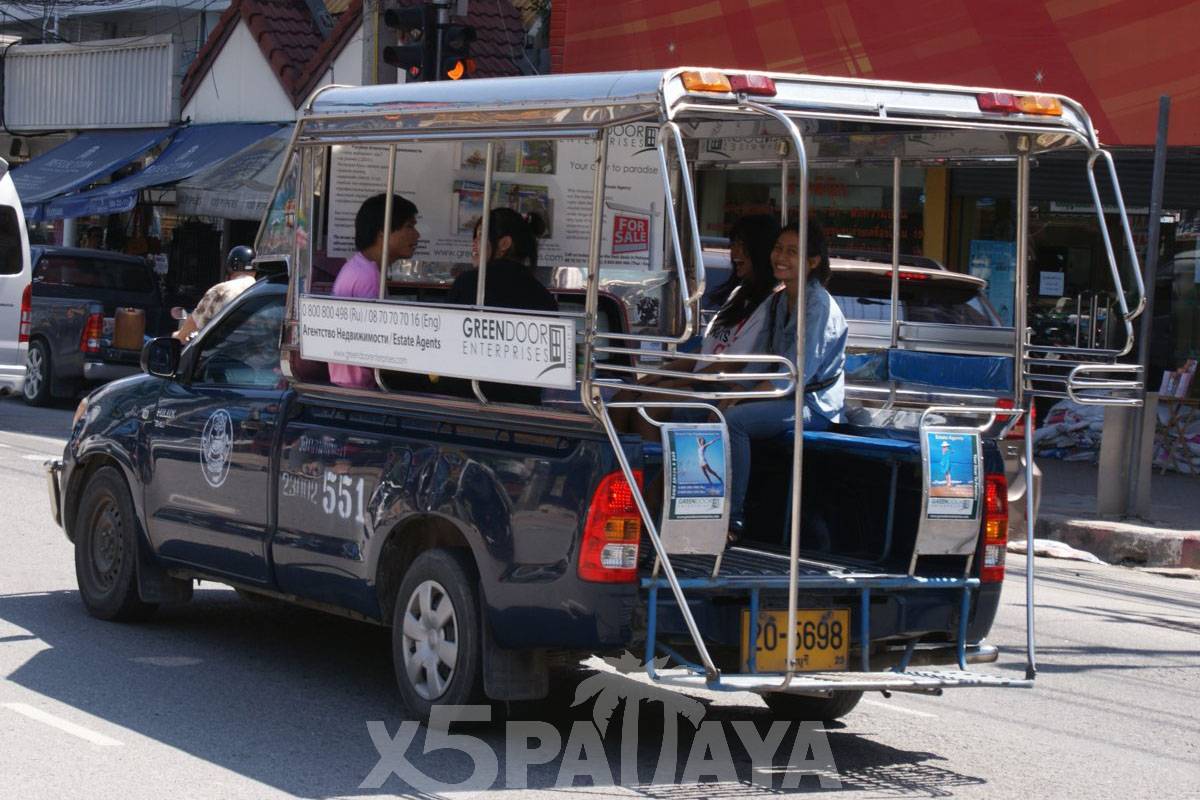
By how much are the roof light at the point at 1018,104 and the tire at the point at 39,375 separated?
1615cm

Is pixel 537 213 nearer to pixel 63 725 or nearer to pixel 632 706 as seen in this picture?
pixel 632 706

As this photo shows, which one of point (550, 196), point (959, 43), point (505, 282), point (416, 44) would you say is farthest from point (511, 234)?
point (959, 43)

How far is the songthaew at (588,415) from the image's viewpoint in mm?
5840

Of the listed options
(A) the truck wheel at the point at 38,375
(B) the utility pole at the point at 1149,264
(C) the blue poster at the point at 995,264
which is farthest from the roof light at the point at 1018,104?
(A) the truck wheel at the point at 38,375

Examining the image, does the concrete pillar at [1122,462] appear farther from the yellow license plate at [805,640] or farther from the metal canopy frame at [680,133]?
the yellow license plate at [805,640]

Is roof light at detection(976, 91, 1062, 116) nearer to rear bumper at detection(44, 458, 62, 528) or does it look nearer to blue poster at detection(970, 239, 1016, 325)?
rear bumper at detection(44, 458, 62, 528)

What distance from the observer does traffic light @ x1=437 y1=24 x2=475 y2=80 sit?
592 inches

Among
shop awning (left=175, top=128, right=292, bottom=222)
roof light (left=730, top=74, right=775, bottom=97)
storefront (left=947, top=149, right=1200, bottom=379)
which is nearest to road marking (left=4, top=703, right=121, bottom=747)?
roof light (left=730, top=74, right=775, bottom=97)

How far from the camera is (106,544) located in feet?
27.8

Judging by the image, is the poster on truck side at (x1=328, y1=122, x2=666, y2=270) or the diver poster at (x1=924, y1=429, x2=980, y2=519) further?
the poster on truck side at (x1=328, y1=122, x2=666, y2=270)

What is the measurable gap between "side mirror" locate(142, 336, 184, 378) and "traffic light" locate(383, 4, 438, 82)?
24.3 feet

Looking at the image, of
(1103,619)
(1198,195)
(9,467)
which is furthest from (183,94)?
(1103,619)

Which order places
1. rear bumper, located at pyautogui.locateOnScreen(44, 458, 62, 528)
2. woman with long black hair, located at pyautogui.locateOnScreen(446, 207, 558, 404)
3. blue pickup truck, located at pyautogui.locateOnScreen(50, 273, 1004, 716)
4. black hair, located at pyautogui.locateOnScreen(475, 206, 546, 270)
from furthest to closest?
rear bumper, located at pyautogui.locateOnScreen(44, 458, 62, 528) < black hair, located at pyautogui.locateOnScreen(475, 206, 546, 270) < woman with long black hair, located at pyautogui.locateOnScreen(446, 207, 558, 404) < blue pickup truck, located at pyautogui.locateOnScreen(50, 273, 1004, 716)

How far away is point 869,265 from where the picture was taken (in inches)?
439
